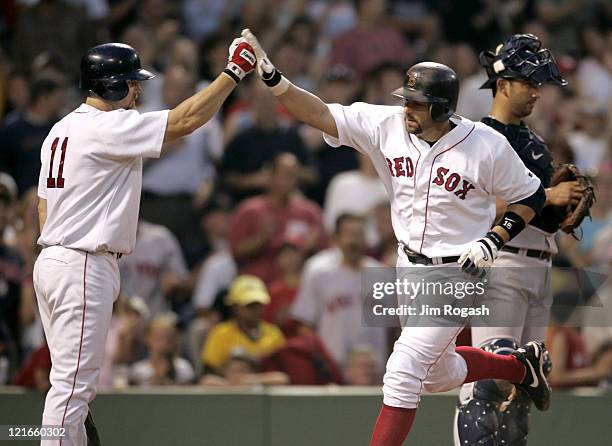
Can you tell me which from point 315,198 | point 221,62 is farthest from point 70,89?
point 315,198

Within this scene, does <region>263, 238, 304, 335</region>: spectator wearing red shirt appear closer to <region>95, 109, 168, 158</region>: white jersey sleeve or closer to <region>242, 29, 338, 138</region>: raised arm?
<region>242, 29, 338, 138</region>: raised arm

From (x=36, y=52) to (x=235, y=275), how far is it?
335 centimetres

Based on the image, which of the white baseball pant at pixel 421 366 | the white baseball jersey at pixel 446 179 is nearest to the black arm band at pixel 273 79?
the white baseball jersey at pixel 446 179

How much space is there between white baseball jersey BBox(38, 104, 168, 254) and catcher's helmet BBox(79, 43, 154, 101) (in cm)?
15

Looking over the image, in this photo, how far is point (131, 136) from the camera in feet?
17.9

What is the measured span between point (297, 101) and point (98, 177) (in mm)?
1071

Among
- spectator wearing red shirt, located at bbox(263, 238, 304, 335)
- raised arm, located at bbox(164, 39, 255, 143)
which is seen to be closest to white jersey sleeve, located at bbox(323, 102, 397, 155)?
raised arm, located at bbox(164, 39, 255, 143)

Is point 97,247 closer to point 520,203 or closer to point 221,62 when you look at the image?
point 520,203

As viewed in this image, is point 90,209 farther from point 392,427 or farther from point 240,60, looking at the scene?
point 392,427

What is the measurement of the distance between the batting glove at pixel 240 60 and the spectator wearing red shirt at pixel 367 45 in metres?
6.01

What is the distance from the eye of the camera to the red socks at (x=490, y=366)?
19.1 ft

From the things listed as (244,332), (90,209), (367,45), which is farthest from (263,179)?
Result: (90,209)

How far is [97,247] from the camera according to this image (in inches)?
215

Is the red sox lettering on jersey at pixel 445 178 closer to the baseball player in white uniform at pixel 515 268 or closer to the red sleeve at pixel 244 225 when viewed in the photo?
the baseball player in white uniform at pixel 515 268
